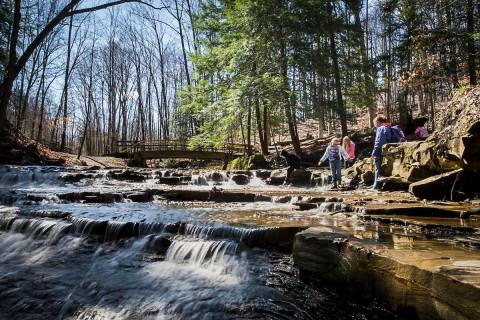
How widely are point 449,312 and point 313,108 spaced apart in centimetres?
1573

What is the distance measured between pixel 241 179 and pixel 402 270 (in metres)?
12.4

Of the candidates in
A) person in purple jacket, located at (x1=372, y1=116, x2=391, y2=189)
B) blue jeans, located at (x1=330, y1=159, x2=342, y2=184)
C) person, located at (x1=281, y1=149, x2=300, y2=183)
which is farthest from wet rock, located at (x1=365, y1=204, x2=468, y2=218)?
person, located at (x1=281, y1=149, x2=300, y2=183)

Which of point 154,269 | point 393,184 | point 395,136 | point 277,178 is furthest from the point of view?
point 277,178

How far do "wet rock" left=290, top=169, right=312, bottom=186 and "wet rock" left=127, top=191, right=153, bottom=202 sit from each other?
5898mm

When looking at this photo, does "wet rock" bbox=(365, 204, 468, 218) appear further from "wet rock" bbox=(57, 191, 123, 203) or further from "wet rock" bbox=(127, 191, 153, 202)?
"wet rock" bbox=(57, 191, 123, 203)

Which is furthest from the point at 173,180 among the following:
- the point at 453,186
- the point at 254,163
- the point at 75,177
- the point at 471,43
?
the point at 471,43

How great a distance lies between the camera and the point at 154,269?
5254 millimetres

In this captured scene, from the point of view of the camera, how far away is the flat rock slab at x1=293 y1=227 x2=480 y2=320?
2.78 m

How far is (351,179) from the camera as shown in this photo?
1279 centimetres

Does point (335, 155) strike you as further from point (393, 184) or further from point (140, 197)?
point (140, 197)

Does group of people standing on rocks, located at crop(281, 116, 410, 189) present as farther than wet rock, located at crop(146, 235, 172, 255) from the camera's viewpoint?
Yes

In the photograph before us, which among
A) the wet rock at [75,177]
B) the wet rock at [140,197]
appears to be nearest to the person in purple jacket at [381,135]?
the wet rock at [140,197]

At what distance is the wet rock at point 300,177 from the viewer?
553 inches

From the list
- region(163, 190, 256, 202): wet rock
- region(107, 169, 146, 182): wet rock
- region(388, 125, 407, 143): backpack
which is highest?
region(388, 125, 407, 143): backpack
